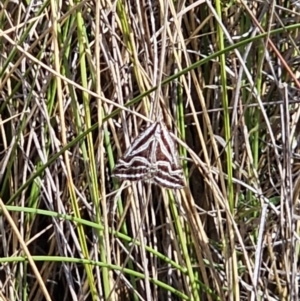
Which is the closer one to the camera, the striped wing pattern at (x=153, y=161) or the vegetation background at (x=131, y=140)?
the striped wing pattern at (x=153, y=161)

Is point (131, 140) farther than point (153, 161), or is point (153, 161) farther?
point (131, 140)

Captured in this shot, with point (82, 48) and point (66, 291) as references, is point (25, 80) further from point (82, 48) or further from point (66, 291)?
point (66, 291)

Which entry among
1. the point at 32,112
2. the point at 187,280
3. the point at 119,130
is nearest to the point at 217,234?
the point at 187,280

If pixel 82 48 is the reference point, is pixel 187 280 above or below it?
below

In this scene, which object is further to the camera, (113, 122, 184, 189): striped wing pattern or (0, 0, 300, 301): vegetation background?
(0, 0, 300, 301): vegetation background
